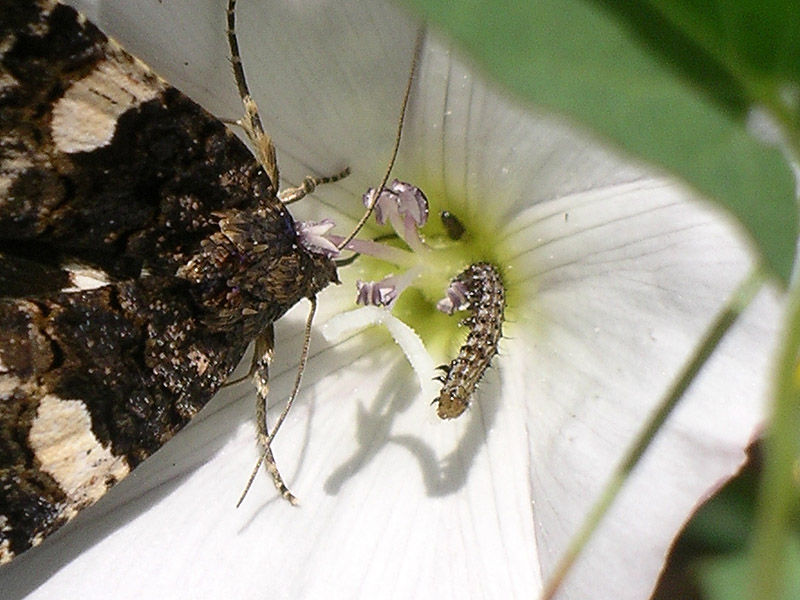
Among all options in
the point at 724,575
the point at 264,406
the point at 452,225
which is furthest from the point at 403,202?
the point at 724,575

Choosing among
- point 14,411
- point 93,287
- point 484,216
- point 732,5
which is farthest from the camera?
point 484,216

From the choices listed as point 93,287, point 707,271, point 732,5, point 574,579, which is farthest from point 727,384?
point 93,287

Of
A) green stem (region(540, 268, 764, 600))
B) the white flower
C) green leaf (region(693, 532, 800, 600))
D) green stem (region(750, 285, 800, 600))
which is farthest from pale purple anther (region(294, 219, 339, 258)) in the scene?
green stem (region(750, 285, 800, 600))

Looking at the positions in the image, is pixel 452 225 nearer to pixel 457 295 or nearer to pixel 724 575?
pixel 457 295

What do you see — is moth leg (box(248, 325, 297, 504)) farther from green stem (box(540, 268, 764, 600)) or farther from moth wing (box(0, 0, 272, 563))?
green stem (box(540, 268, 764, 600))

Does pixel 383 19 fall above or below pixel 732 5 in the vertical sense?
below

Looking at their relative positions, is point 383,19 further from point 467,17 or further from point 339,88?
point 467,17

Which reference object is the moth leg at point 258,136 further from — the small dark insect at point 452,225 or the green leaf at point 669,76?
the green leaf at point 669,76
